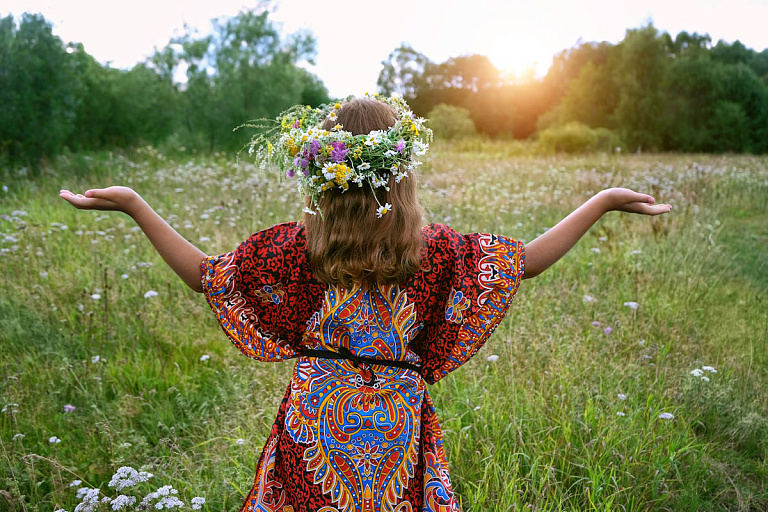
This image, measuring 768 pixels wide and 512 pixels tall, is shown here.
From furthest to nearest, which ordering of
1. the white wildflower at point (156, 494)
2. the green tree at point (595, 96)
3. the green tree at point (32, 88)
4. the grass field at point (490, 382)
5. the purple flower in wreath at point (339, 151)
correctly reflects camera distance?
the green tree at point (595, 96)
the green tree at point (32, 88)
the grass field at point (490, 382)
the white wildflower at point (156, 494)
the purple flower in wreath at point (339, 151)

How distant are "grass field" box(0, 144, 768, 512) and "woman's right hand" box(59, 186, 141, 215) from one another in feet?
4.17

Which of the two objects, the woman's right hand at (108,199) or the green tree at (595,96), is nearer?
the woman's right hand at (108,199)

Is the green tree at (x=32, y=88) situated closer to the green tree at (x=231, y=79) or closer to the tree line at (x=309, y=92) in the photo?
the tree line at (x=309, y=92)

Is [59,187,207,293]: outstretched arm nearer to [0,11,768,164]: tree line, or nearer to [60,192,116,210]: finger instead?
[60,192,116,210]: finger

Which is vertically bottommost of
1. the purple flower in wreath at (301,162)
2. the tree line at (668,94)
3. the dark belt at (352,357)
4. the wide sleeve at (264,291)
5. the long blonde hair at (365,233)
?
the dark belt at (352,357)

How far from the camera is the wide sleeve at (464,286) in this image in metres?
1.84

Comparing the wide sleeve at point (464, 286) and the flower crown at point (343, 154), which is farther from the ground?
the flower crown at point (343, 154)

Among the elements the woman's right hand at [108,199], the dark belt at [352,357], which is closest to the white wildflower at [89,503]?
the dark belt at [352,357]

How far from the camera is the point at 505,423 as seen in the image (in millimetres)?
2805

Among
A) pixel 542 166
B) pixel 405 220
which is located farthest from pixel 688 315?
pixel 542 166

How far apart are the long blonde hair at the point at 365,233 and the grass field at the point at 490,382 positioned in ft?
3.99

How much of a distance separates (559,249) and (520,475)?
1.28 meters

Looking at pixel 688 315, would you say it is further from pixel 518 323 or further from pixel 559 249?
pixel 559 249

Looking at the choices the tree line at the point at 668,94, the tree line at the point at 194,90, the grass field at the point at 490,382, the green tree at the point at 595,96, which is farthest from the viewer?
the green tree at the point at 595,96
